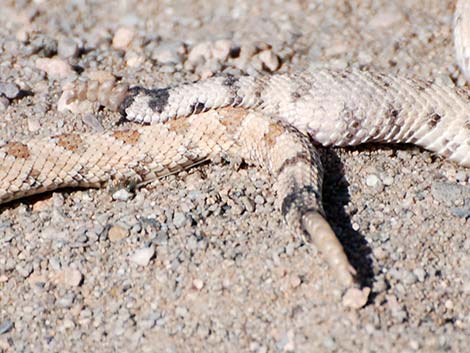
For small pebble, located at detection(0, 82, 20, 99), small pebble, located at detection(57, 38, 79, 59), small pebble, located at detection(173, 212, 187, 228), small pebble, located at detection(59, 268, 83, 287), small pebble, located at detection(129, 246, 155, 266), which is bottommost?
small pebble, located at detection(57, 38, 79, 59)

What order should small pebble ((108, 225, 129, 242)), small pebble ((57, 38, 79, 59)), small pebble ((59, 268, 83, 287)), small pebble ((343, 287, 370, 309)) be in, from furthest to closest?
1. small pebble ((57, 38, 79, 59))
2. small pebble ((108, 225, 129, 242))
3. small pebble ((59, 268, 83, 287))
4. small pebble ((343, 287, 370, 309))

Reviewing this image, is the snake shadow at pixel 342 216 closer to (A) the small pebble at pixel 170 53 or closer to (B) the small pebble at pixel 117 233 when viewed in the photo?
(B) the small pebble at pixel 117 233

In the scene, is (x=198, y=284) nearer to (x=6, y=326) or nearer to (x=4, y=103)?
(x=6, y=326)

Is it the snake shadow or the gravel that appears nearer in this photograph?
the gravel

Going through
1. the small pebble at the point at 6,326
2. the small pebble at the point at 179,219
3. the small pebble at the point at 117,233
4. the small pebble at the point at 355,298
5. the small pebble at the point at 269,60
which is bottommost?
the small pebble at the point at 6,326

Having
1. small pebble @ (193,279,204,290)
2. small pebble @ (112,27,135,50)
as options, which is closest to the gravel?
small pebble @ (193,279,204,290)

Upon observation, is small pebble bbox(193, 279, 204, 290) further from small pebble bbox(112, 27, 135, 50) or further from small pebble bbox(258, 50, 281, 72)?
small pebble bbox(112, 27, 135, 50)

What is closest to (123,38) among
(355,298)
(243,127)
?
(243,127)

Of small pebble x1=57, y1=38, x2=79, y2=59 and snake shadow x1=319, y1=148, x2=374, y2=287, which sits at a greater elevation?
snake shadow x1=319, y1=148, x2=374, y2=287

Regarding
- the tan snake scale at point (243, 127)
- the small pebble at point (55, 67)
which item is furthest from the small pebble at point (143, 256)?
the small pebble at point (55, 67)

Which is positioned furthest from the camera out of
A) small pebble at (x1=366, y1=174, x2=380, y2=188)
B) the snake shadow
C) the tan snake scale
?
the tan snake scale
